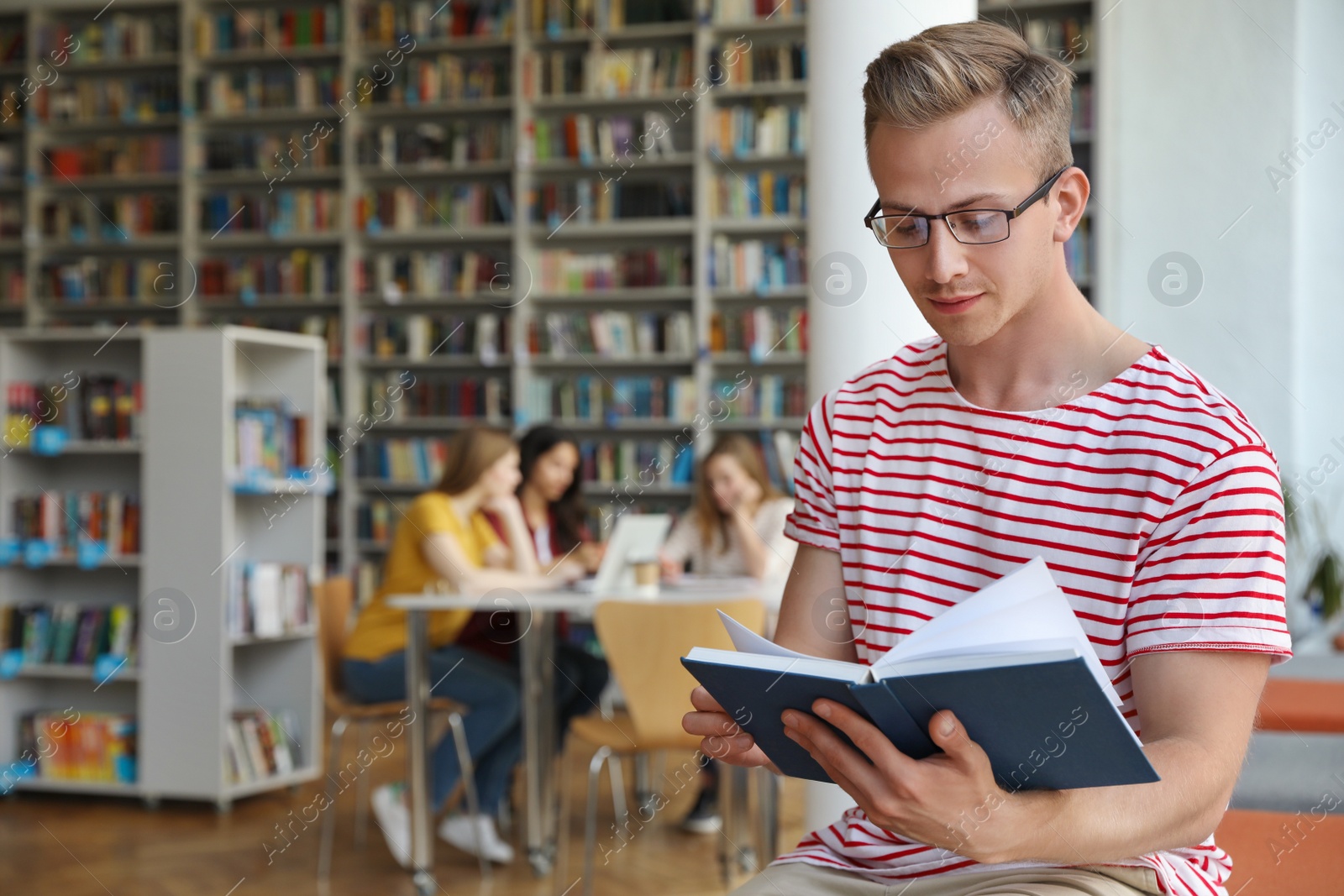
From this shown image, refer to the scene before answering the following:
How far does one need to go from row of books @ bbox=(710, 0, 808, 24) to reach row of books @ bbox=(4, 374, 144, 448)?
10.4 ft

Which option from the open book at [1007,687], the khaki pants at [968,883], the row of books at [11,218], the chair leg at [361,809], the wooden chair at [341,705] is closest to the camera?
the open book at [1007,687]

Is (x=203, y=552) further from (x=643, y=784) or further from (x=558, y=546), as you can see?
(x=643, y=784)

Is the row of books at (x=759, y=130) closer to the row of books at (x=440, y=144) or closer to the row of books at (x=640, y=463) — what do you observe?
the row of books at (x=440, y=144)

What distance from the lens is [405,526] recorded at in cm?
380

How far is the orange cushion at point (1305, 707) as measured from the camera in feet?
8.13

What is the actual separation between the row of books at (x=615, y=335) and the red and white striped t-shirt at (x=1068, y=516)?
462cm

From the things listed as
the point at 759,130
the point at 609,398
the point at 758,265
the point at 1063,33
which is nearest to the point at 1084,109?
the point at 1063,33

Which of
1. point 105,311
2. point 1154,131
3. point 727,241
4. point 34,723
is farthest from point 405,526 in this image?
point 105,311

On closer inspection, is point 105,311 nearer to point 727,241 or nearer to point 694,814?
point 727,241

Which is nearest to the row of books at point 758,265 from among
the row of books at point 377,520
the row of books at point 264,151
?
the row of books at point 377,520

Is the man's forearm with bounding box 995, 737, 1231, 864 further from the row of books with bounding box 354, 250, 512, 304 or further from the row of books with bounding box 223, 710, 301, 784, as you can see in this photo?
the row of books with bounding box 354, 250, 512, 304

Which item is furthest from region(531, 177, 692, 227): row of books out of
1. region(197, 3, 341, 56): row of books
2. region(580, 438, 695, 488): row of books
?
region(197, 3, 341, 56): row of books

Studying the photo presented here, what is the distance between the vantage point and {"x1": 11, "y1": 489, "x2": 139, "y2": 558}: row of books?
412cm

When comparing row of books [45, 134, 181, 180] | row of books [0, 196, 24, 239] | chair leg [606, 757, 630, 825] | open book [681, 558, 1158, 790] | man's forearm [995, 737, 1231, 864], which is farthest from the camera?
row of books [0, 196, 24, 239]
